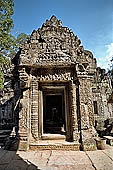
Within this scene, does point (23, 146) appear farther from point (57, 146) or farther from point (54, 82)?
point (54, 82)

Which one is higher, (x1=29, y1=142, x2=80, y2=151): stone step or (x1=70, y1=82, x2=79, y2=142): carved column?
(x1=70, y1=82, x2=79, y2=142): carved column

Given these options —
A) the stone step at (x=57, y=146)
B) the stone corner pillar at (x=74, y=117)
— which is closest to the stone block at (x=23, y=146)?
the stone step at (x=57, y=146)

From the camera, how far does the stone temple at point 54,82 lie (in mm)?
5371

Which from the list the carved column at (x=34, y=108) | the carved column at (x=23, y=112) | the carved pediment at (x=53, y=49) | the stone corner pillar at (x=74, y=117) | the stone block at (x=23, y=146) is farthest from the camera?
the carved pediment at (x=53, y=49)

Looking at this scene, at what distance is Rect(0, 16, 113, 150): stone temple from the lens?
17.6ft

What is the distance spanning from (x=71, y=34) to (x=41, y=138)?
499 cm

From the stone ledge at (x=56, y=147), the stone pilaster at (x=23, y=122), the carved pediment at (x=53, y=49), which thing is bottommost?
the stone ledge at (x=56, y=147)

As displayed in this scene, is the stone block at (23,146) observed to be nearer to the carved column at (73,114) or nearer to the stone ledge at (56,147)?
the stone ledge at (56,147)

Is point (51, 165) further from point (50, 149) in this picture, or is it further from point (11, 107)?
point (11, 107)

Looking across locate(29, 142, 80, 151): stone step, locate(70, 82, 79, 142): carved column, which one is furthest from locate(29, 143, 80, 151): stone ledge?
locate(70, 82, 79, 142): carved column

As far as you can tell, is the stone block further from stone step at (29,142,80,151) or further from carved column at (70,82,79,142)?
carved column at (70,82,79,142)

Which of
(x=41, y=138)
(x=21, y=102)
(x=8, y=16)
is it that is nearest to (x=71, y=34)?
(x=8, y=16)

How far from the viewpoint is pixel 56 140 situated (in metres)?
5.71

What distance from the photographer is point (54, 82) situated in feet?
20.1
